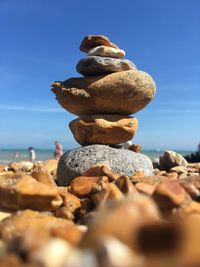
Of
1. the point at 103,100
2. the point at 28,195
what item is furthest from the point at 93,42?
the point at 28,195

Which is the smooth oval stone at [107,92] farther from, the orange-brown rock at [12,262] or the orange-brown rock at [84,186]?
the orange-brown rock at [12,262]

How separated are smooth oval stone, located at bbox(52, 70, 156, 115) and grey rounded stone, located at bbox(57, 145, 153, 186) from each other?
35.9 inches

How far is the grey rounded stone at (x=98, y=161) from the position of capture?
7.11m

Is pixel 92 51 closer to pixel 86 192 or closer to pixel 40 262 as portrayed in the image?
pixel 86 192

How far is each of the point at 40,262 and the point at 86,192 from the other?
8.45 feet

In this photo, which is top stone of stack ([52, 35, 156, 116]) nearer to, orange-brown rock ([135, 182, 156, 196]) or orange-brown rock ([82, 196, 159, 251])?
orange-brown rock ([135, 182, 156, 196])

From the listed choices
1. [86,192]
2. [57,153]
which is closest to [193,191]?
[86,192]

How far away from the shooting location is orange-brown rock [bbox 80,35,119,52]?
8.08 metres

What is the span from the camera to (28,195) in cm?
381

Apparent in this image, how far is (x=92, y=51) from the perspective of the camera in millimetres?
7852

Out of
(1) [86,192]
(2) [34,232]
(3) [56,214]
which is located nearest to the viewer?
(2) [34,232]

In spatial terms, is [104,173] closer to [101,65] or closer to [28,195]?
[28,195]

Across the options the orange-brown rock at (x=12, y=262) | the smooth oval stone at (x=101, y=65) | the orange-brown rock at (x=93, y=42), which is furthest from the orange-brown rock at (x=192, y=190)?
the orange-brown rock at (x=93, y=42)

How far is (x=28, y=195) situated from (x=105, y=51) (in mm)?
4616
